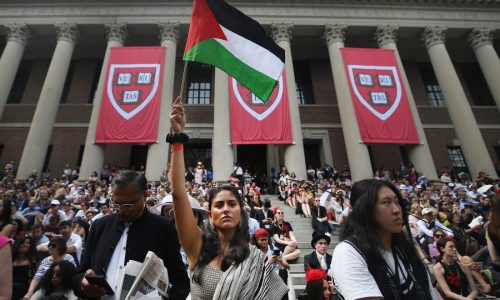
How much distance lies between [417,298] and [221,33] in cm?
355

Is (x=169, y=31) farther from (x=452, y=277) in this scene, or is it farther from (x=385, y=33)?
(x=452, y=277)

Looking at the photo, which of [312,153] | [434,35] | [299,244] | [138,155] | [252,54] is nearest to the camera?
[252,54]

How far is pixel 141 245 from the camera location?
7.75 ft

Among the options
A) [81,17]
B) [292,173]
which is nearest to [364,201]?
[292,173]

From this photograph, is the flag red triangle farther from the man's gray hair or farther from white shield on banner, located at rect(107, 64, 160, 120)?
white shield on banner, located at rect(107, 64, 160, 120)

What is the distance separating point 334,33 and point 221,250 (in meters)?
20.0

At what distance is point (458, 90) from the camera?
18172 millimetres

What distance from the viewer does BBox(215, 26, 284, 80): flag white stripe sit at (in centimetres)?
407

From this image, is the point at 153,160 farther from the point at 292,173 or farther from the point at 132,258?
the point at 132,258

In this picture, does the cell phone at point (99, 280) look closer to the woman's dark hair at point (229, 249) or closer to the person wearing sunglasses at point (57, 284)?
the woman's dark hair at point (229, 249)

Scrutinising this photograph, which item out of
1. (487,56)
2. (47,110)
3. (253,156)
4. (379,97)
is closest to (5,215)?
(47,110)

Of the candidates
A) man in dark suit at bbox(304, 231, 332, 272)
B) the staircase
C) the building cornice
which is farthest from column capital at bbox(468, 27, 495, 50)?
man in dark suit at bbox(304, 231, 332, 272)

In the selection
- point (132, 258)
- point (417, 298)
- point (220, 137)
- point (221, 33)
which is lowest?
point (417, 298)

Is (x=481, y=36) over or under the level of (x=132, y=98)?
over
